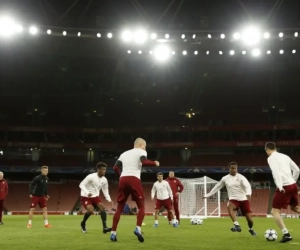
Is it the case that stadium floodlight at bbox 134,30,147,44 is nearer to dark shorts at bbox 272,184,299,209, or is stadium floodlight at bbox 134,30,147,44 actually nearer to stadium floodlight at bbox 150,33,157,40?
stadium floodlight at bbox 150,33,157,40

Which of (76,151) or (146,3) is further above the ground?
(146,3)

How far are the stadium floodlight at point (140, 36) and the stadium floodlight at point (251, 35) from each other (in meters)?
7.02

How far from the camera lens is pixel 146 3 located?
114ft

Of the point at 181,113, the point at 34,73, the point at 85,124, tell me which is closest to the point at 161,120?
the point at 181,113

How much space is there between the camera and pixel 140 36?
106 feet

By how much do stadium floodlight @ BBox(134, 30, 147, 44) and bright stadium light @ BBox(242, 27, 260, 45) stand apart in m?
7.02

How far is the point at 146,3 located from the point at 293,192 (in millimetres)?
26520

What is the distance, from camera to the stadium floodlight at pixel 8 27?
2967 cm

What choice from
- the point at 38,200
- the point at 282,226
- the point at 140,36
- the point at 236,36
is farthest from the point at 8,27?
the point at 282,226

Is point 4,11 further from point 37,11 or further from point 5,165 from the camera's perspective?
point 5,165

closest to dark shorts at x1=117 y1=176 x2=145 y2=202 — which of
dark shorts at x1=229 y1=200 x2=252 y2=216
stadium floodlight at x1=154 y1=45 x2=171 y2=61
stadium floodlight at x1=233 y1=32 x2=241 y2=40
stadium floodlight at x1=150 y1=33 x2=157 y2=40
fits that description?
dark shorts at x1=229 y1=200 x2=252 y2=216

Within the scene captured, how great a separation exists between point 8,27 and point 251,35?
16589 mm

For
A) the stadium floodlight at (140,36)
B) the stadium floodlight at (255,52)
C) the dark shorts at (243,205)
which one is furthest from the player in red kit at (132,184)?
the stadium floodlight at (255,52)

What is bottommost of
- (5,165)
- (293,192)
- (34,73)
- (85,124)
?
(293,192)
